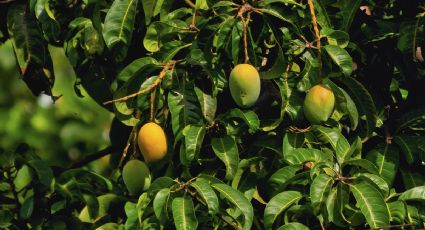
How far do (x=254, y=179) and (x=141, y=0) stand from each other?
0.45 m

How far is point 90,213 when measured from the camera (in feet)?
6.68

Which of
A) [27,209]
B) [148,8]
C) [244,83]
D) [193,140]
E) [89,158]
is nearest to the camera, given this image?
[244,83]

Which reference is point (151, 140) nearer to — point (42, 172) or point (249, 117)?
point (249, 117)

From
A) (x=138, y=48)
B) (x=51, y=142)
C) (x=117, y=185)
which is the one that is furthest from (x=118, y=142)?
(x=51, y=142)

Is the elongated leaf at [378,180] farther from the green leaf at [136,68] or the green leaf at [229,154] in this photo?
the green leaf at [136,68]

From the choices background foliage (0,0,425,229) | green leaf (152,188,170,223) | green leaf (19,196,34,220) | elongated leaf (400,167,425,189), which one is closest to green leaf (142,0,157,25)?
background foliage (0,0,425,229)

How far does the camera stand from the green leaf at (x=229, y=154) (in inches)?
69.0

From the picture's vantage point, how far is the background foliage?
1691 mm

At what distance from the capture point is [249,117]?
5.74 feet

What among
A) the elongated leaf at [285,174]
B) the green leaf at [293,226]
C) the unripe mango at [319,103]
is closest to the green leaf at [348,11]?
the unripe mango at [319,103]

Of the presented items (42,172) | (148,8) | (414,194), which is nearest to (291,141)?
(414,194)

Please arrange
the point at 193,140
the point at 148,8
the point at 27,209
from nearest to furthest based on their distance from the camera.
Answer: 1. the point at 193,140
2. the point at 148,8
3. the point at 27,209

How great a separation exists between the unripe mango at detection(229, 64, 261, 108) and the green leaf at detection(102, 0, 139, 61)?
0.99 ft

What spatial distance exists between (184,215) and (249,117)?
0.78 ft
